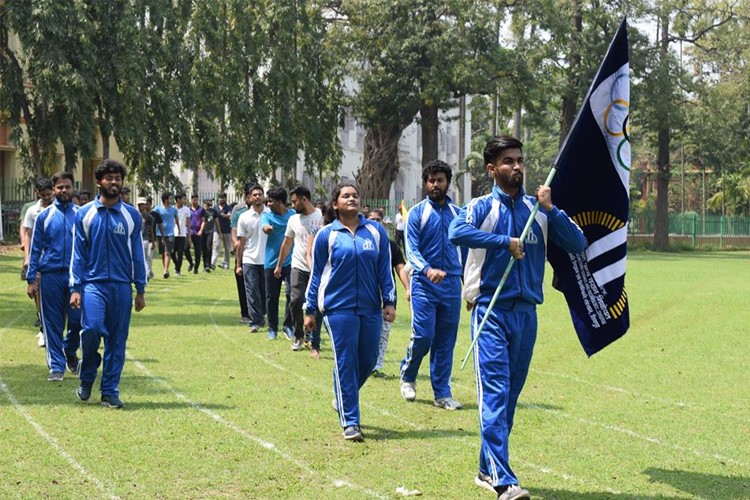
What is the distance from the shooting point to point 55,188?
11398mm

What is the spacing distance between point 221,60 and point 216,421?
3417cm

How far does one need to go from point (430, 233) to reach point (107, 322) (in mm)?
2768

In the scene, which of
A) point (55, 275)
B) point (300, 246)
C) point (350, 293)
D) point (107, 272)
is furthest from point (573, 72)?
point (350, 293)

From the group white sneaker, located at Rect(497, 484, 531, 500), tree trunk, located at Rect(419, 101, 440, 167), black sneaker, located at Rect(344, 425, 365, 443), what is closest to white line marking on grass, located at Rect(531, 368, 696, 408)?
black sneaker, located at Rect(344, 425, 365, 443)

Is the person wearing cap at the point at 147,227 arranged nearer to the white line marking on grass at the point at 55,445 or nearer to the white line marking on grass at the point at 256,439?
the white line marking on grass at the point at 256,439

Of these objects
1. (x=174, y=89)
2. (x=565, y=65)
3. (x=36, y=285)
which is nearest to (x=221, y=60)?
(x=174, y=89)

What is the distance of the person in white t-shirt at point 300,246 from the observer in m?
13.7

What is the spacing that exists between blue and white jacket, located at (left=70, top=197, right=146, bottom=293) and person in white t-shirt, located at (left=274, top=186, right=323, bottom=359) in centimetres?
392

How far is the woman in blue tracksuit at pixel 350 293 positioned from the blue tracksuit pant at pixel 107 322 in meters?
1.63

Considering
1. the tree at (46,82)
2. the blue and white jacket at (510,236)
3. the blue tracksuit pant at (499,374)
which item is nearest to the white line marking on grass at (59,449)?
the blue tracksuit pant at (499,374)

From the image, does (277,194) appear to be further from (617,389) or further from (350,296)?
(350,296)

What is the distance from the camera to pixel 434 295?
10.3 metres

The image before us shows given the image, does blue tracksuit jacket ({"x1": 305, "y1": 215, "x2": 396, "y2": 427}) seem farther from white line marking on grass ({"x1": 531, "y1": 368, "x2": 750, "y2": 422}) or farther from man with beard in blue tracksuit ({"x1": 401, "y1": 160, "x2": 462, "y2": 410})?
white line marking on grass ({"x1": 531, "y1": 368, "x2": 750, "y2": 422})

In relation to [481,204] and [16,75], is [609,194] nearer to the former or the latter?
[481,204]
